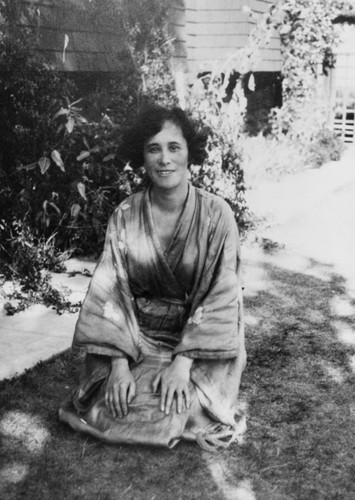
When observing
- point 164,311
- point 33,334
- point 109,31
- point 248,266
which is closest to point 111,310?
point 164,311

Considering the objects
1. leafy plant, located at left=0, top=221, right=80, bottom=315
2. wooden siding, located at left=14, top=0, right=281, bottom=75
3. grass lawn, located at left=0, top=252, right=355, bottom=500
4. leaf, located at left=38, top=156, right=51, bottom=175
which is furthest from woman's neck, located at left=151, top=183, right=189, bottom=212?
wooden siding, located at left=14, top=0, right=281, bottom=75

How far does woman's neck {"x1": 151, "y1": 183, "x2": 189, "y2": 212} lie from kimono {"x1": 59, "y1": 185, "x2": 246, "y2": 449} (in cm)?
4

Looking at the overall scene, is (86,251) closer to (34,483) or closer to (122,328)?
(122,328)

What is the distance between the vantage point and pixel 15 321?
14.8 ft

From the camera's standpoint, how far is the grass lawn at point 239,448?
2641 mm

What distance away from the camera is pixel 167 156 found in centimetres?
306

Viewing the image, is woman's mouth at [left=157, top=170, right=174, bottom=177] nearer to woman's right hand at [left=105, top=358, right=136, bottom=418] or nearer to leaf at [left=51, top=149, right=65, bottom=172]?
woman's right hand at [left=105, top=358, right=136, bottom=418]

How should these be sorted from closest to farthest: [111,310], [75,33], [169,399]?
[169,399], [111,310], [75,33]

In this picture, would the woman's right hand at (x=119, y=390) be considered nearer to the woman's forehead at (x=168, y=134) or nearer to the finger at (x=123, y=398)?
the finger at (x=123, y=398)

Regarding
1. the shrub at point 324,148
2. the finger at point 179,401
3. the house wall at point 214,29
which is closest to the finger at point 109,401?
the finger at point 179,401

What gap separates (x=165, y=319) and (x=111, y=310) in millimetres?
321

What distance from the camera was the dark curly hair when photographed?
3.10m

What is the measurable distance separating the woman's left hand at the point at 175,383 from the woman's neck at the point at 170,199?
0.71m

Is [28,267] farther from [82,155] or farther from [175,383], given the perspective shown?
[175,383]
